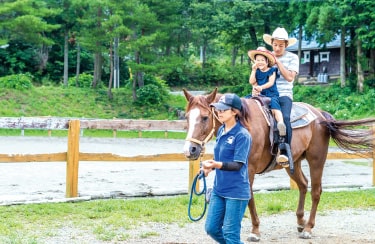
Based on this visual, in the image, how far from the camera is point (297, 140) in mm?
7559

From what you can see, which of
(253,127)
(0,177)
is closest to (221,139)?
(253,127)

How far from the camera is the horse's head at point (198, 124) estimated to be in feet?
18.5

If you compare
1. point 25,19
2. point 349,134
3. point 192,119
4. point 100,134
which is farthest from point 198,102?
point 25,19

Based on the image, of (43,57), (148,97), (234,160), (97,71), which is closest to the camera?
(234,160)

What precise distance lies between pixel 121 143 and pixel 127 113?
34.7ft

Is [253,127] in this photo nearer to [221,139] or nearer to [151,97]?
[221,139]

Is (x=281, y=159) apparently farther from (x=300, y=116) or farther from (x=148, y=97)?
(x=148, y=97)

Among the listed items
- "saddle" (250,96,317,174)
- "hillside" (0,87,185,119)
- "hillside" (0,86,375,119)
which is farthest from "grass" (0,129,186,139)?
"saddle" (250,96,317,174)

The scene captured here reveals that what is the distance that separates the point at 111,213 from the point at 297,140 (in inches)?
115

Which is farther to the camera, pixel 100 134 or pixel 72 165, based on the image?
pixel 100 134

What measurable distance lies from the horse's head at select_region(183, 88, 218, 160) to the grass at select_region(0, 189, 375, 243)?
1839 mm

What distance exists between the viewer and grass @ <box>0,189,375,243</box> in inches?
275

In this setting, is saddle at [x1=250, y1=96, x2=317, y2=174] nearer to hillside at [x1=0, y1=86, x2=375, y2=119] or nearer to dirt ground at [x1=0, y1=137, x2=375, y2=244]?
dirt ground at [x1=0, y1=137, x2=375, y2=244]

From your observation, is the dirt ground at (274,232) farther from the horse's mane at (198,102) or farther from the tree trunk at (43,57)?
the tree trunk at (43,57)
